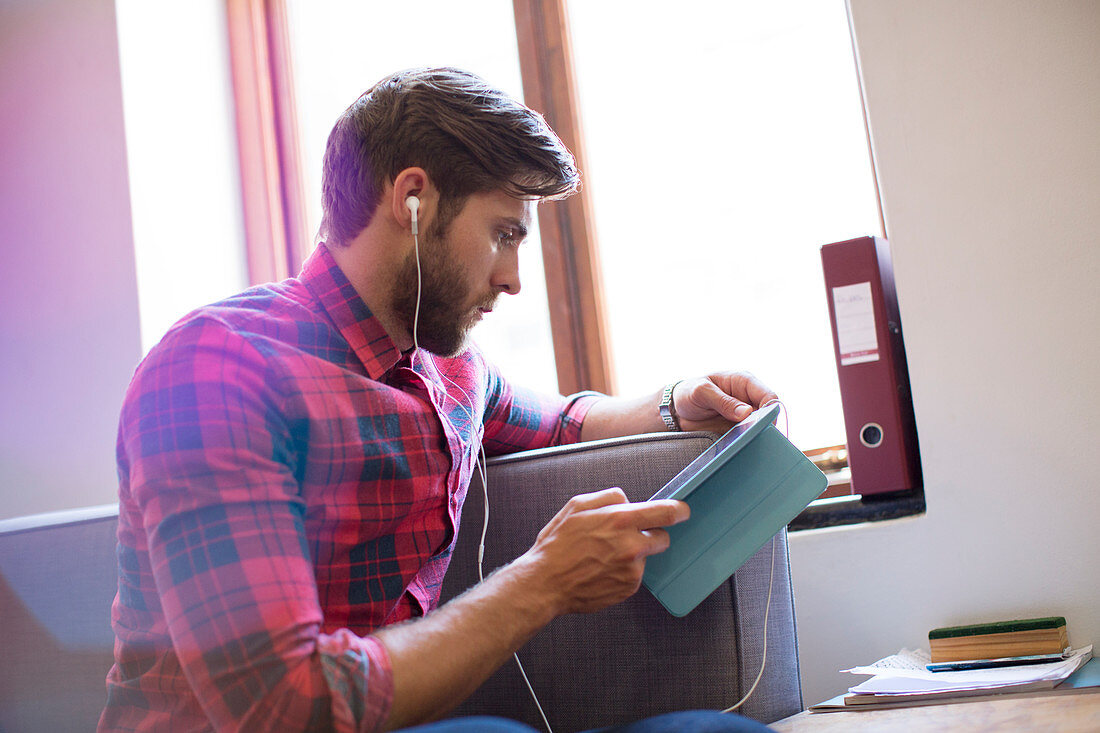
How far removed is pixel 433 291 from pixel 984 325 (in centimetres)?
A: 78

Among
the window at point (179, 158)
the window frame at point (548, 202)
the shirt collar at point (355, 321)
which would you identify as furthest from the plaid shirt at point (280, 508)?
the window at point (179, 158)

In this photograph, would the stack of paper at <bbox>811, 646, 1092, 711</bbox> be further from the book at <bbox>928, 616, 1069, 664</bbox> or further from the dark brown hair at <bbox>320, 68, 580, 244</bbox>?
the dark brown hair at <bbox>320, 68, 580, 244</bbox>

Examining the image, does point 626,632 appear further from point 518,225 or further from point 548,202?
point 548,202

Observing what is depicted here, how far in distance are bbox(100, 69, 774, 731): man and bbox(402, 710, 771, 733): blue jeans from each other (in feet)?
0.05

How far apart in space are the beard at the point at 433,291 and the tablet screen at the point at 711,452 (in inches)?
12.8

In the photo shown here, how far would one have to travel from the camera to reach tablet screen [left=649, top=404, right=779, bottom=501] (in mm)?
916

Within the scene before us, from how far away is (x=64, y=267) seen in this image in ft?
6.48

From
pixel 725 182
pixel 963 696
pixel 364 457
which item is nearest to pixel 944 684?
pixel 963 696

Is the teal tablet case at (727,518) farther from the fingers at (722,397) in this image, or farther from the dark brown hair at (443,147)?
the dark brown hair at (443,147)

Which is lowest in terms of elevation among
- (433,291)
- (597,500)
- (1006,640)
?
(1006,640)

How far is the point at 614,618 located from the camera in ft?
A: 3.36

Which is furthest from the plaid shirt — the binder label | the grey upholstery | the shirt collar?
the binder label

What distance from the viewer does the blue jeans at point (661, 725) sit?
0.64 m


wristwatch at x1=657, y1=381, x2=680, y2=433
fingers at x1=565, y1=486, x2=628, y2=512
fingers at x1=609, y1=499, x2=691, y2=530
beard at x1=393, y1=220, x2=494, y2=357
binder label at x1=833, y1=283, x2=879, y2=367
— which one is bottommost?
fingers at x1=609, y1=499, x2=691, y2=530
